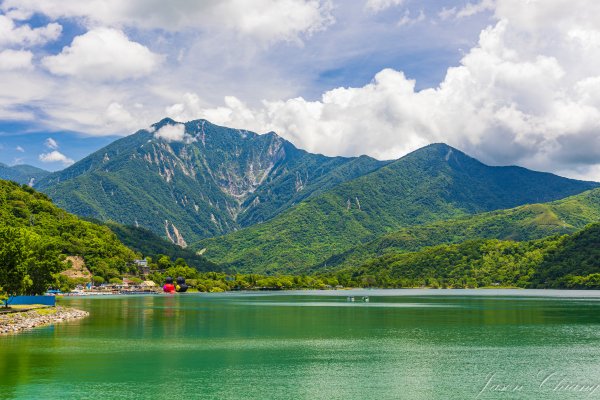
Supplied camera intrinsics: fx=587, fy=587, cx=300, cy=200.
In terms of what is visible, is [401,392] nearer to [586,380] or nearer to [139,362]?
[586,380]

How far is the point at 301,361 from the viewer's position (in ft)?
214

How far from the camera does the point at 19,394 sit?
Answer: 153 feet

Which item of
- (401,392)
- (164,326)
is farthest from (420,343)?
(164,326)

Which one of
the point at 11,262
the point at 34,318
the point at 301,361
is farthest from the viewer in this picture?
the point at 11,262

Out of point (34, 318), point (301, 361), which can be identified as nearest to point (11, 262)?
point (34, 318)

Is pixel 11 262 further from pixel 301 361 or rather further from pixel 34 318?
pixel 301 361

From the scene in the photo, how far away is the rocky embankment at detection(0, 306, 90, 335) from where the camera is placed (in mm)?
91444

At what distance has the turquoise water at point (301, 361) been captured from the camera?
49.3m

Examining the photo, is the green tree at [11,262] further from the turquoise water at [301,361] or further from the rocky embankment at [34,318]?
the turquoise water at [301,361]

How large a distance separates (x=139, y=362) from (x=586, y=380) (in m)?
44.6

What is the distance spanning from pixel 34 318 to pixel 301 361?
2396 inches

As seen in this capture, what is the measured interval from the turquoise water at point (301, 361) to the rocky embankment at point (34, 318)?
4.30 meters

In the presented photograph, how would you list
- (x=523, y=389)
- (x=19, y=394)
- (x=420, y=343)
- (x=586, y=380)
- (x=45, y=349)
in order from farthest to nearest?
1. (x=420, y=343)
2. (x=45, y=349)
3. (x=586, y=380)
4. (x=523, y=389)
5. (x=19, y=394)

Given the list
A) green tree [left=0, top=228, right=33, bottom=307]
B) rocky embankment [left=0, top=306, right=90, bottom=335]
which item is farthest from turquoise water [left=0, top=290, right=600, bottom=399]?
green tree [left=0, top=228, right=33, bottom=307]
